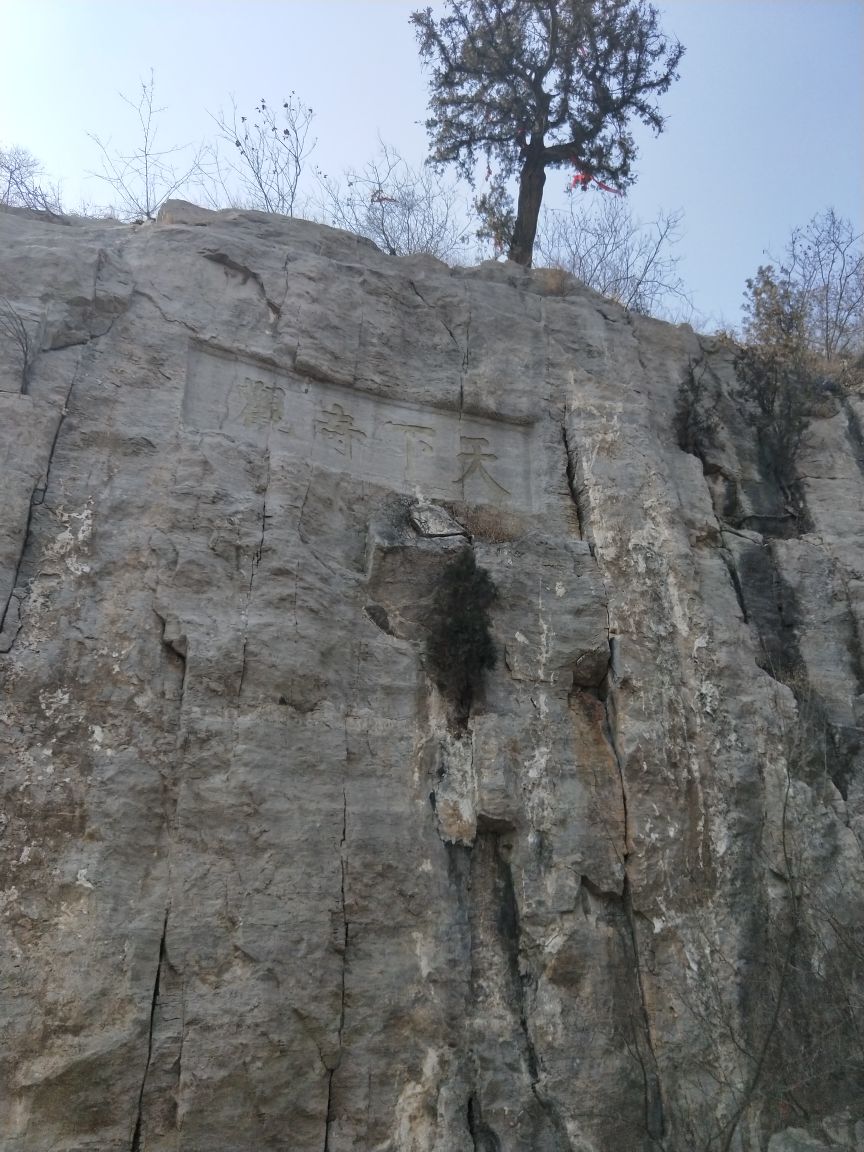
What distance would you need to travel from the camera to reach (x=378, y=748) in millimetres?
7086

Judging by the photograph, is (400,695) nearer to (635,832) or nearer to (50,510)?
(635,832)

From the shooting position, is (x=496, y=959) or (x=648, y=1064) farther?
(x=496, y=959)

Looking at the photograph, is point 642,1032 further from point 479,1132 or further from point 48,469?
point 48,469

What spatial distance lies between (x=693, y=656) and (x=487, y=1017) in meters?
3.11

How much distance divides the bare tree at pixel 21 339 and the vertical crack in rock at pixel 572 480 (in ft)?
14.6

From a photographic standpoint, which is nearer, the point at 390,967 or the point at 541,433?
the point at 390,967

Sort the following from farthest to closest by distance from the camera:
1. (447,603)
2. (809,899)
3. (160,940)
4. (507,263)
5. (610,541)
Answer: (507,263)
(610,541)
(447,603)
(809,899)
(160,940)

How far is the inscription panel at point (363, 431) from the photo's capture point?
8.23 metres

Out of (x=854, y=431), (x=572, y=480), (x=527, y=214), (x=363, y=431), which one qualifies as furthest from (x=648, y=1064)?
(x=527, y=214)

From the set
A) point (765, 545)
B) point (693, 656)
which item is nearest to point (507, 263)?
point (765, 545)

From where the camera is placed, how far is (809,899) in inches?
274

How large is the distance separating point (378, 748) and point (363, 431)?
2921 millimetres

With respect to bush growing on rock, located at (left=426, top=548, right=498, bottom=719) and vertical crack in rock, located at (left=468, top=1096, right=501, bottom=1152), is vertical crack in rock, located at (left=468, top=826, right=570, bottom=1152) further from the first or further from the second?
bush growing on rock, located at (left=426, top=548, right=498, bottom=719)

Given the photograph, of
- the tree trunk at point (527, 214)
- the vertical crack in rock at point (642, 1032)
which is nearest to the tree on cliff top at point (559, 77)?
the tree trunk at point (527, 214)
